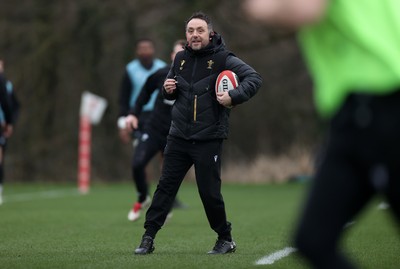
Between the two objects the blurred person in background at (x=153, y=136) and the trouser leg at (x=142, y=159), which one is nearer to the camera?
the blurred person in background at (x=153, y=136)

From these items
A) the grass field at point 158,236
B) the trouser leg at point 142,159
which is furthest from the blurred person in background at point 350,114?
the trouser leg at point 142,159

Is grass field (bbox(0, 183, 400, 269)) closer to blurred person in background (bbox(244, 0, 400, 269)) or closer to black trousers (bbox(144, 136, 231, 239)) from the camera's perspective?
black trousers (bbox(144, 136, 231, 239))

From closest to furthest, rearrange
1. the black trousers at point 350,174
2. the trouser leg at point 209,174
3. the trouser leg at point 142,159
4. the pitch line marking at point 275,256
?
the black trousers at point 350,174, the pitch line marking at point 275,256, the trouser leg at point 209,174, the trouser leg at point 142,159

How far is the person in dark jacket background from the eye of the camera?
28.2 ft

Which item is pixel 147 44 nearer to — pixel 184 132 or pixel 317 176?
pixel 184 132

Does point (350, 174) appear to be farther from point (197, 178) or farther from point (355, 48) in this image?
point (197, 178)

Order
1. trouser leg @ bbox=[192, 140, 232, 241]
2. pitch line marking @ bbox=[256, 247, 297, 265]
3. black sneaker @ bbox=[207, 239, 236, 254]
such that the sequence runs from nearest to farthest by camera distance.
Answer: pitch line marking @ bbox=[256, 247, 297, 265] < trouser leg @ bbox=[192, 140, 232, 241] < black sneaker @ bbox=[207, 239, 236, 254]

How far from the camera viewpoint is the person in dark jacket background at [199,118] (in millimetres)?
8594

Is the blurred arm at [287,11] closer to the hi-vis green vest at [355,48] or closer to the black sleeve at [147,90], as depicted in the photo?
the hi-vis green vest at [355,48]

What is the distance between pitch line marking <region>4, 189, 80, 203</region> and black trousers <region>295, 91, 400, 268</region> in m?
14.5

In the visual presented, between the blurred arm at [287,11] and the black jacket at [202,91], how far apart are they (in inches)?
170

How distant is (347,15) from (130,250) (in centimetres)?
525

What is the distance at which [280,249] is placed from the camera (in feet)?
30.7

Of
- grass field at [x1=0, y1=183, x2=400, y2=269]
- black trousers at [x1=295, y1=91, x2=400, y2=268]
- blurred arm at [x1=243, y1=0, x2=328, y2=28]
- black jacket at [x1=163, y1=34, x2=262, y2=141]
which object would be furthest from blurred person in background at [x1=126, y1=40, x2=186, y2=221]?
blurred arm at [x1=243, y1=0, x2=328, y2=28]
